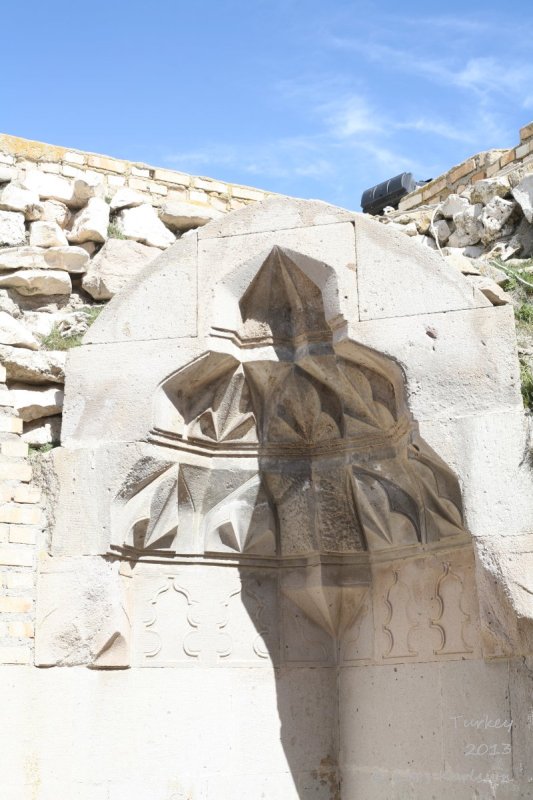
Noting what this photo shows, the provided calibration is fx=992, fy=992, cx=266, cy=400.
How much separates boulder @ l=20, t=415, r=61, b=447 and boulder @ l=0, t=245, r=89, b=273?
120 centimetres

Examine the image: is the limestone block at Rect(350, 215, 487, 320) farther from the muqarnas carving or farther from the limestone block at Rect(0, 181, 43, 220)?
the limestone block at Rect(0, 181, 43, 220)

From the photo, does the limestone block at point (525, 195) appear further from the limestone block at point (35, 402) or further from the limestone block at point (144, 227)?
the limestone block at point (35, 402)

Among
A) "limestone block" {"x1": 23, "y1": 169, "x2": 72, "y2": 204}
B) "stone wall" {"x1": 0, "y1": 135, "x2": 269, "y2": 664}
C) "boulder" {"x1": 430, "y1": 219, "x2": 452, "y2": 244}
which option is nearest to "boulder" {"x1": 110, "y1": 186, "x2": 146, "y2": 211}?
"stone wall" {"x1": 0, "y1": 135, "x2": 269, "y2": 664}

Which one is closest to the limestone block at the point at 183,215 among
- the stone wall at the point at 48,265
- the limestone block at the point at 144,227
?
the stone wall at the point at 48,265

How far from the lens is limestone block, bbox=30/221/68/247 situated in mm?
6371

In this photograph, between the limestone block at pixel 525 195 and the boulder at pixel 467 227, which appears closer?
the limestone block at pixel 525 195

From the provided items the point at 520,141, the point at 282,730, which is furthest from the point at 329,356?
the point at 520,141

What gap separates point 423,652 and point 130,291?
248 cm

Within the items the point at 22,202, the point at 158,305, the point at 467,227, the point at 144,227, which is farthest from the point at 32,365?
the point at 467,227

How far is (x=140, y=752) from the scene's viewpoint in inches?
198

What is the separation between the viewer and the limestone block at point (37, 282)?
238 inches

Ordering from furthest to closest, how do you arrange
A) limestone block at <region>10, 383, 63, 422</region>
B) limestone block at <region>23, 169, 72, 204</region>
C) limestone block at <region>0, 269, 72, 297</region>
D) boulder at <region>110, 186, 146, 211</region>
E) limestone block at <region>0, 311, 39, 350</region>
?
boulder at <region>110, 186, 146, 211</region>
limestone block at <region>23, 169, 72, 204</region>
limestone block at <region>0, 269, 72, 297</region>
limestone block at <region>0, 311, 39, 350</region>
limestone block at <region>10, 383, 63, 422</region>

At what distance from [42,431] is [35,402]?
6.3 inches

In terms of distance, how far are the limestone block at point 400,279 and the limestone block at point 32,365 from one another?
166 centimetres
